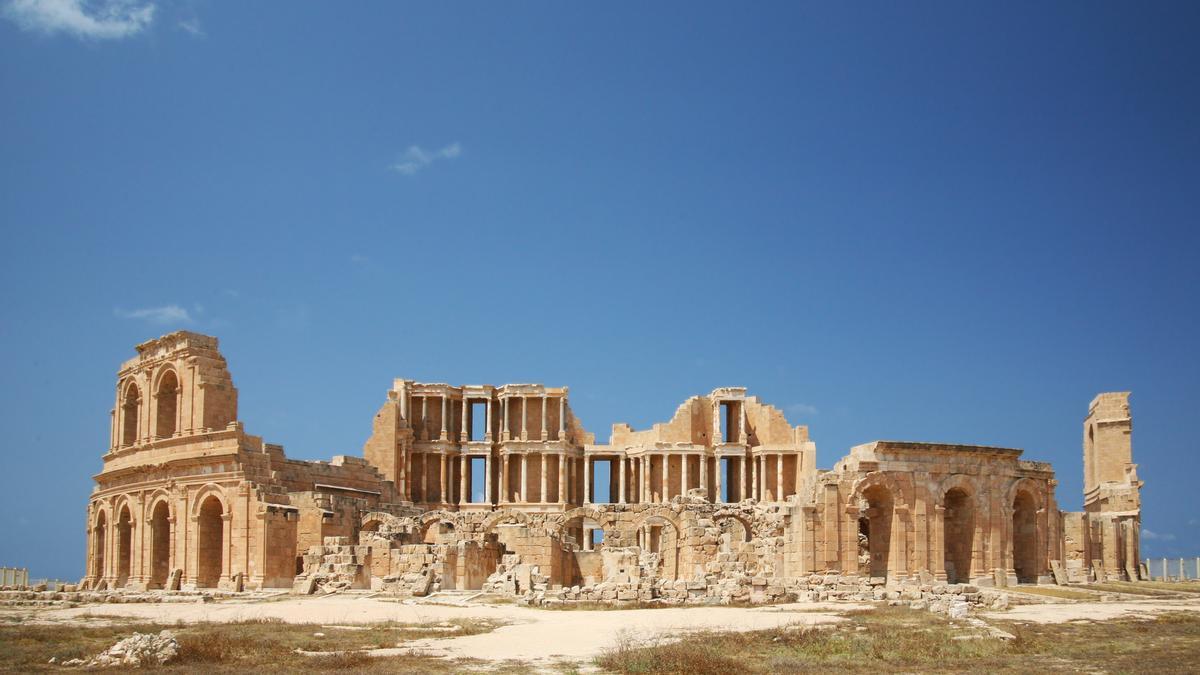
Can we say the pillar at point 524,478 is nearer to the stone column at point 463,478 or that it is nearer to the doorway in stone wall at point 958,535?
the stone column at point 463,478

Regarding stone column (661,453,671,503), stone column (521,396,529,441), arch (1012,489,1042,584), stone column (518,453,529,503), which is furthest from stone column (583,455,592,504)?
arch (1012,489,1042,584)

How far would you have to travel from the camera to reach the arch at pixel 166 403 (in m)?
51.6

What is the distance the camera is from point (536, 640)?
911 inches

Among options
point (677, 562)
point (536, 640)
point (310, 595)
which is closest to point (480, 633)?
point (536, 640)

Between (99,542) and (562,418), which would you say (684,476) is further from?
(99,542)

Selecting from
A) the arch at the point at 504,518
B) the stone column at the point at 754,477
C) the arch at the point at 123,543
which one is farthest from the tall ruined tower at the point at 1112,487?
the arch at the point at 123,543

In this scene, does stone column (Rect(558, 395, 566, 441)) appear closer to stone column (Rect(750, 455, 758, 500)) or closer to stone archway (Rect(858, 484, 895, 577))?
stone column (Rect(750, 455, 758, 500))

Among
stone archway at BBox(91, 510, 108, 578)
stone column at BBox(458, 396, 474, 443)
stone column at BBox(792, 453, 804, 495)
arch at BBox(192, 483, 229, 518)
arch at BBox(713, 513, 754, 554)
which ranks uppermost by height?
stone column at BBox(458, 396, 474, 443)

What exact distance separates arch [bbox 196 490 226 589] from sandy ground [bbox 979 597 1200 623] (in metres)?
28.8

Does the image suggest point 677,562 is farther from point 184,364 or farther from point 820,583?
point 184,364

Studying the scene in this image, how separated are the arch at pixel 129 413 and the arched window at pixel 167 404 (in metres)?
2.13

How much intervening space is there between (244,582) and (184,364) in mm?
10738

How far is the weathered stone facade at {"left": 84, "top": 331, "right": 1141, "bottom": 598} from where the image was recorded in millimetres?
38656

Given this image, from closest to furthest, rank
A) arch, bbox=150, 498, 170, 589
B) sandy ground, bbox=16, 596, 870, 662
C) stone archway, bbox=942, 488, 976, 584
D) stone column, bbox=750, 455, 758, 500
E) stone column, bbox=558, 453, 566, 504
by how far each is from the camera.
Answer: sandy ground, bbox=16, 596, 870, 662 < stone archway, bbox=942, 488, 976, 584 < arch, bbox=150, 498, 170, 589 < stone column, bbox=750, 455, 758, 500 < stone column, bbox=558, 453, 566, 504
